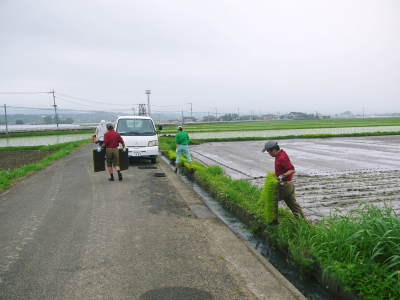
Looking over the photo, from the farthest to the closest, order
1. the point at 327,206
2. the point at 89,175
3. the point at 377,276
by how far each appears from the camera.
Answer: the point at 89,175 < the point at 327,206 < the point at 377,276

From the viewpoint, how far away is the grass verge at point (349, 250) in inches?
129

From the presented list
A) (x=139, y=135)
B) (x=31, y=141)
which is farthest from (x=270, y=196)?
(x=31, y=141)

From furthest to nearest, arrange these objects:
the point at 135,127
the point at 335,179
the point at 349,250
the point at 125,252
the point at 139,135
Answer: the point at 135,127, the point at 139,135, the point at 335,179, the point at 125,252, the point at 349,250

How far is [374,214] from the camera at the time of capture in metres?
4.28

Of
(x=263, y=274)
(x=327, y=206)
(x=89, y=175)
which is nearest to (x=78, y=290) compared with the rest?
(x=263, y=274)

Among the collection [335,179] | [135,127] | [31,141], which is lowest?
[335,179]

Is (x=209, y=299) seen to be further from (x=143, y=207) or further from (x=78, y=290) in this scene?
(x=143, y=207)

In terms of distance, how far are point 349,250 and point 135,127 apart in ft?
37.0

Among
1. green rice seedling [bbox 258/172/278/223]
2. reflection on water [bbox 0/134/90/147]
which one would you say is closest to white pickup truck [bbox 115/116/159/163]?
green rice seedling [bbox 258/172/278/223]

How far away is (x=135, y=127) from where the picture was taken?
550 inches

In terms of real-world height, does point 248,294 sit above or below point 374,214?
below

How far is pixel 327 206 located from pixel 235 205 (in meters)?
1.92

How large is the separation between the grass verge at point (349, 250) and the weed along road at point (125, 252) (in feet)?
1.41

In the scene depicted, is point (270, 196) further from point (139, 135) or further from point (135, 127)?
point (135, 127)
